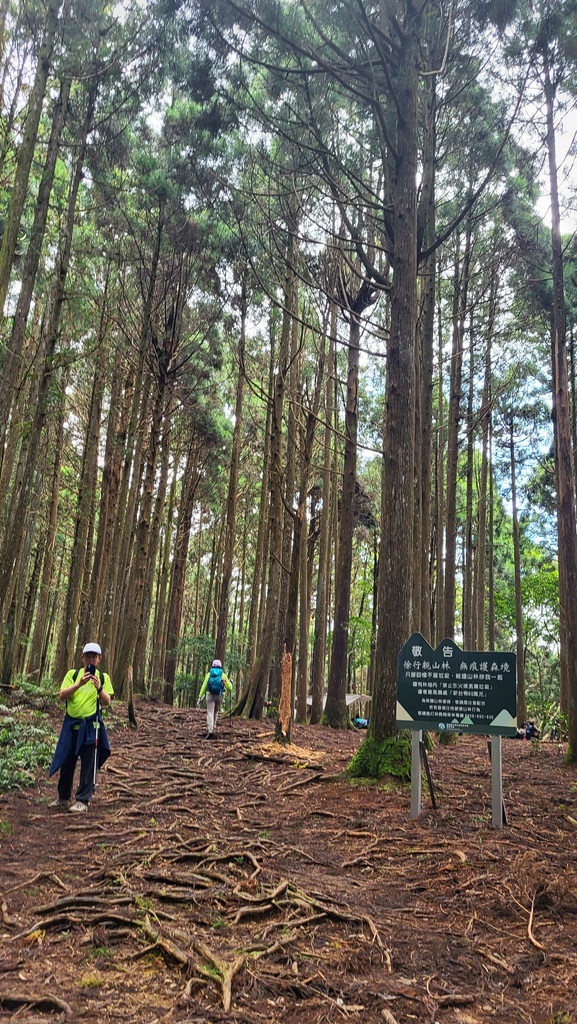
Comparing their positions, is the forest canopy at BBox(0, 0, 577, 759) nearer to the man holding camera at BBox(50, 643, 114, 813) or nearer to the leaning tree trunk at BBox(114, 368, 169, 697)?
the leaning tree trunk at BBox(114, 368, 169, 697)

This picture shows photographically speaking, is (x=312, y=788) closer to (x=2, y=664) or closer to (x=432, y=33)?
(x=2, y=664)

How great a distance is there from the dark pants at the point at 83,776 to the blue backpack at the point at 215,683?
4811 millimetres

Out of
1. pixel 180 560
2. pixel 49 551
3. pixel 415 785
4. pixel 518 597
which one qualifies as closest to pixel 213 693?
pixel 415 785

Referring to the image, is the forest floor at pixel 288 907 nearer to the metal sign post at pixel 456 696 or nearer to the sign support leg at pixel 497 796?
the sign support leg at pixel 497 796

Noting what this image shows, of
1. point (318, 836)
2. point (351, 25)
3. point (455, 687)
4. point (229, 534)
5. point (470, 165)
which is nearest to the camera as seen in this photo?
point (318, 836)

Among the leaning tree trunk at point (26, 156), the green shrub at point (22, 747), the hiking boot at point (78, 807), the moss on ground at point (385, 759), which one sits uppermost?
the leaning tree trunk at point (26, 156)

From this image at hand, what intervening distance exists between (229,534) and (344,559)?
3.71 m

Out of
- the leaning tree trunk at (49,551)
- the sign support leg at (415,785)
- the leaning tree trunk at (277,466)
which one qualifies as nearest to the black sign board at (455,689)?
the sign support leg at (415,785)

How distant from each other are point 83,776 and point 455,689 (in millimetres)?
3669

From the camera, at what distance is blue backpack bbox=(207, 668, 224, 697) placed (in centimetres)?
1105

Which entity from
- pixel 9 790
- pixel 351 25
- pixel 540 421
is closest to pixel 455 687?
pixel 9 790

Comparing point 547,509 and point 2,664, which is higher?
point 547,509

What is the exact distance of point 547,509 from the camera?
72.2ft

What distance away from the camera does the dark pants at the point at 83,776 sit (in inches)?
241
